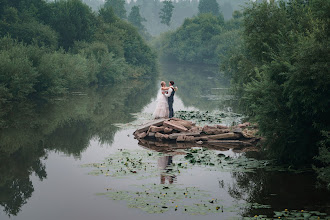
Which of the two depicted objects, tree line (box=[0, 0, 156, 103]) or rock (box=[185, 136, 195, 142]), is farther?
tree line (box=[0, 0, 156, 103])

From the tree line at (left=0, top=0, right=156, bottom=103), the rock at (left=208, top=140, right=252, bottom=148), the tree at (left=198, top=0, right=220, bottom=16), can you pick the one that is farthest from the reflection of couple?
the tree at (left=198, top=0, right=220, bottom=16)

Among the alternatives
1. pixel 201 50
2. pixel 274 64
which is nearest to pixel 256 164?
pixel 274 64

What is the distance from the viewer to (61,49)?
186ft

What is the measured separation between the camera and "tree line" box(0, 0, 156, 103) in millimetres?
39031

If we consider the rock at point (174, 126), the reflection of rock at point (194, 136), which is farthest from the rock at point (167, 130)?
the rock at point (174, 126)

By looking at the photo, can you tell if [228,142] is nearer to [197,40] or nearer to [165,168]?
[165,168]

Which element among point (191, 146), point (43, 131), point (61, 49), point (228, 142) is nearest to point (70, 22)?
point (61, 49)

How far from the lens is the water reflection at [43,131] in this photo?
15.3 metres

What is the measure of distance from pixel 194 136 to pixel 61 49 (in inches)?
1495

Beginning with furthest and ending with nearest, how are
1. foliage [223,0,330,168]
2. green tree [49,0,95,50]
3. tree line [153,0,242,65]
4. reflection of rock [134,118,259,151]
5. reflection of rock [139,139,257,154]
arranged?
tree line [153,0,242,65]
green tree [49,0,95,50]
reflection of rock [134,118,259,151]
reflection of rock [139,139,257,154]
foliage [223,0,330,168]

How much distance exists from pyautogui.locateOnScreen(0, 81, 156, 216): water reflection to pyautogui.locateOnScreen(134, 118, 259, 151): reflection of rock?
2163 millimetres

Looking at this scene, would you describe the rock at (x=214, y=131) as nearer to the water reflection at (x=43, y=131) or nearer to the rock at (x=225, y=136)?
the rock at (x=225, y=136)

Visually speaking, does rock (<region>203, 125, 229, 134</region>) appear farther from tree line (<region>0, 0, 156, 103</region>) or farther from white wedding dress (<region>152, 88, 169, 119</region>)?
tree line (<region>0, 0, 156, 103</region>)

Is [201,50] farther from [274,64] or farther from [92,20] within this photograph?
[274,64]
